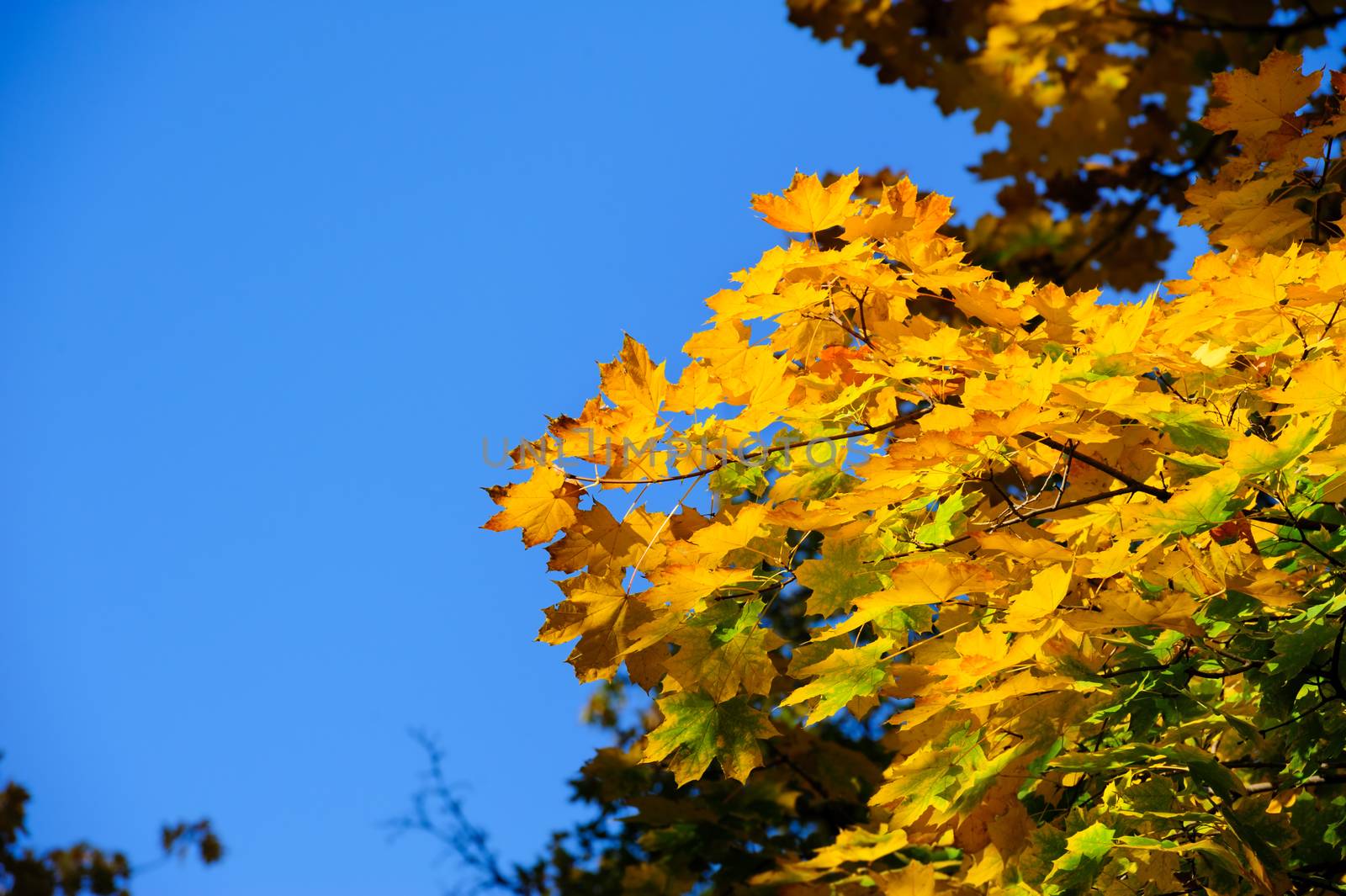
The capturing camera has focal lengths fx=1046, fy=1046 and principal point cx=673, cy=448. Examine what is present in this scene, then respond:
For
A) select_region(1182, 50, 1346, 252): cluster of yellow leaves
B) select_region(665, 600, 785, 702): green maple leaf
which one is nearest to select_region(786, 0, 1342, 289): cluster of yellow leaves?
select_region(1182, 50, 1346, 252): cluster of yellow leaves

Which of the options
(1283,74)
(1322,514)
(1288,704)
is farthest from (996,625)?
(1283,74)

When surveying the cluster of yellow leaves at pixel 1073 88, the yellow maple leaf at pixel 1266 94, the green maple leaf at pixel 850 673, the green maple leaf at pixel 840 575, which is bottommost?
the green maple leaf at pixel 850 673

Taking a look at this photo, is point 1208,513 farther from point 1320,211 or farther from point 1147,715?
point 1320,211

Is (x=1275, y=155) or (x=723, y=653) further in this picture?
(x=1275, y=155)

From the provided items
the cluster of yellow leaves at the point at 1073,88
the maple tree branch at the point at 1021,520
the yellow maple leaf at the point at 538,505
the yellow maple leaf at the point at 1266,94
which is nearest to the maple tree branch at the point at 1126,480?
the maple tree branch at the point at 1021,520

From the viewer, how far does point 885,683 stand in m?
1.82

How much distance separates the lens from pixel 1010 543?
1494 mm

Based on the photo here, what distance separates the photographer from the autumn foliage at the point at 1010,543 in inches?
60.6

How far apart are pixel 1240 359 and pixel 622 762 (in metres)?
2.65

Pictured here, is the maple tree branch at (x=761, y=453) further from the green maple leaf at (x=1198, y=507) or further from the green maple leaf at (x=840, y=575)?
the green maple leaf at (x=1198, y=507)

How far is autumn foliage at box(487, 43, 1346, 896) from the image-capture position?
1538 mm

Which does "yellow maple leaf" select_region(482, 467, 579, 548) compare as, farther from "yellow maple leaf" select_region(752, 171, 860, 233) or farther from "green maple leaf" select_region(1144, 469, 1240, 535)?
"green maple leaf" select_region(1144, 469, 1240, 535)

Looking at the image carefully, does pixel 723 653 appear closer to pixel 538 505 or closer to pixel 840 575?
pixel 840 575

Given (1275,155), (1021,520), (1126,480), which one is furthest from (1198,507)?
(1275,155)
